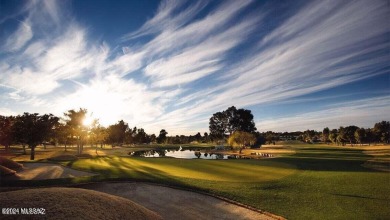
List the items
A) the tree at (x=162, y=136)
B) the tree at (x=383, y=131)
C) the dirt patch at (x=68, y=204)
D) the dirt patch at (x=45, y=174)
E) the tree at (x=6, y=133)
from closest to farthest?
the dirt patch at (x=68, y=204), the dirt patch at (x=45, y=174), the tree at (x=6, y=133), the tree at (x=383, y=131), the tree at (x=162, y=136)

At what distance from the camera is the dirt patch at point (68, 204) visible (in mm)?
7480

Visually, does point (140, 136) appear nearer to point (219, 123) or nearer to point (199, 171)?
point (219, 123)

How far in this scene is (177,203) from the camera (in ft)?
56.6

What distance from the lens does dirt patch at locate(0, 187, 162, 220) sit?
7.48 metres

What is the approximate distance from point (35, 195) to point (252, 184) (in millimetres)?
18348

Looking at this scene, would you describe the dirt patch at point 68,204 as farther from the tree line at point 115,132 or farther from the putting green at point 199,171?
the tree line at point 115,132

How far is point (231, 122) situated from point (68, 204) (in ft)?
373

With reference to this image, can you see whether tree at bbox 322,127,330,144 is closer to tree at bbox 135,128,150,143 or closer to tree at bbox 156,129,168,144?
tree at bbox 156,129,168,144

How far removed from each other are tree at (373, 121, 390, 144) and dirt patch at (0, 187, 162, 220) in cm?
12922

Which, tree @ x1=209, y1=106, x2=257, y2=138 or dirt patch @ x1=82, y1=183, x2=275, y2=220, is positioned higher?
tree @ x1=209, y1=106, x2=257, y2=138

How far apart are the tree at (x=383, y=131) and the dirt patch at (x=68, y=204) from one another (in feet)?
424

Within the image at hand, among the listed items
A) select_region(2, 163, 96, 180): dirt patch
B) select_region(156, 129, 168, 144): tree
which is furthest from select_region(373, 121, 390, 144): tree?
select_region(156, 129, 168, 144): tree

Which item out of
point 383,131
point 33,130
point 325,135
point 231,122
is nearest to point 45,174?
point 33,130

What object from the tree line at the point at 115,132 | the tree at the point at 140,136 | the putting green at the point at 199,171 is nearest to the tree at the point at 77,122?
the tree line at the point at 115,132
